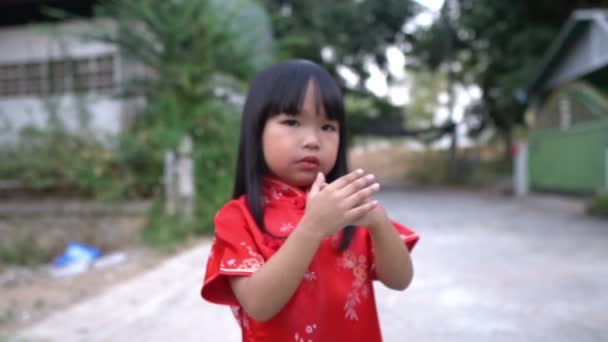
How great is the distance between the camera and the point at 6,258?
4.86m

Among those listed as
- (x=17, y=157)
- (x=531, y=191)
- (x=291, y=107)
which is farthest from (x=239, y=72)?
(x=531, y=191)

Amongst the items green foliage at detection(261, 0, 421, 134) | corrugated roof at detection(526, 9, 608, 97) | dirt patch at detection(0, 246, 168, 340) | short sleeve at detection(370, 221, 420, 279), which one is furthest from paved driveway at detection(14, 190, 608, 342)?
green foliage at detection(261, 0, 421, 134)

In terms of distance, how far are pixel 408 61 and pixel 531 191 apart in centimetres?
854

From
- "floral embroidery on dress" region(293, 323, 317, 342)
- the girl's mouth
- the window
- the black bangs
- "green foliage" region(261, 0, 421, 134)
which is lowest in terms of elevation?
"floral embroidery on dress" region(293, 323, 317, 342)

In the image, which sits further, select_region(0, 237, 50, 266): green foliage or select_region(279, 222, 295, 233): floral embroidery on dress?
select_region(0, 237, 50, 266): green foliage

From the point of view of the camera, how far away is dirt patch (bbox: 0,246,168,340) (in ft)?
10.4

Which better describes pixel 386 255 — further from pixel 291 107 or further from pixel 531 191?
pixel 531 191

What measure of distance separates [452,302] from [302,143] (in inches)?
93.8

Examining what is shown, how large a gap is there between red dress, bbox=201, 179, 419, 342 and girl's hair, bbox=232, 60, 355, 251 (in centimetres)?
3

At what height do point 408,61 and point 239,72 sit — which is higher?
point 408,61

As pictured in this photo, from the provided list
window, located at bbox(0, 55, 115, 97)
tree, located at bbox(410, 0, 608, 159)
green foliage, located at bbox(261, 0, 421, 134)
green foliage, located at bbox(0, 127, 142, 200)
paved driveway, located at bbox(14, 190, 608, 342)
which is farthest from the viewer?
green foliage, located at bbox(261, 0, 421, 134)

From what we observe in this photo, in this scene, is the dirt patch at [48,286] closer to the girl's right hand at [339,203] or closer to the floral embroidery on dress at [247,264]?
the floral embroidery on dress at [247,264]

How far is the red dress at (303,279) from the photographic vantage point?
1.08 m

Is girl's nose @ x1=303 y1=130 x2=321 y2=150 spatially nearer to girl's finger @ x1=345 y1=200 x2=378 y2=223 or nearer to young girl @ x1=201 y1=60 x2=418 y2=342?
young girl @ x1=201 y1=60 x2=418 y2=342
